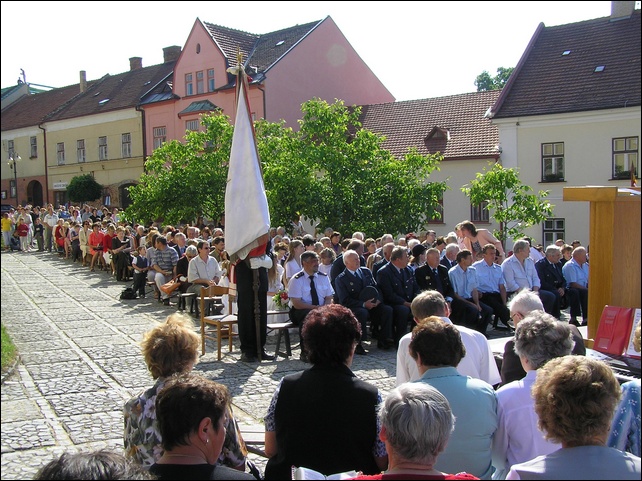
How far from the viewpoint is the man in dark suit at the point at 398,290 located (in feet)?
33.2

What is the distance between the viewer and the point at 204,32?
118ft

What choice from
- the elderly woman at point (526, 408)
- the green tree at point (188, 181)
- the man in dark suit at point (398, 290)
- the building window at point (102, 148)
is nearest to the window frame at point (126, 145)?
the building window at point (102, 148)

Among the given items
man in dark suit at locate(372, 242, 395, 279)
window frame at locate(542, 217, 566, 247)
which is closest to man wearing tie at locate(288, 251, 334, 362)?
man in dark suit at locate(372, 242, 395, 279)

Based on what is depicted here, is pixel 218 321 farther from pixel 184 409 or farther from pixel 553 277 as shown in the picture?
pixel 184 409

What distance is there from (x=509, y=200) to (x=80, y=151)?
111 ft

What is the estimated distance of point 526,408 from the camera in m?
3.49

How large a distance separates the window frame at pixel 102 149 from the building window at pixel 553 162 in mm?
30144

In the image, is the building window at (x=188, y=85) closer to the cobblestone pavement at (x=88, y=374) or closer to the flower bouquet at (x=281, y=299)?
the cobblestone pavement at (x=88, y=374)

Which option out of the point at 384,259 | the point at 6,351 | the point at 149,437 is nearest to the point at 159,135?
the point at 384,259

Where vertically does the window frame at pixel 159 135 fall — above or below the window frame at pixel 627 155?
above

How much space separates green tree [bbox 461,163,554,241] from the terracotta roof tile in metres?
10.0

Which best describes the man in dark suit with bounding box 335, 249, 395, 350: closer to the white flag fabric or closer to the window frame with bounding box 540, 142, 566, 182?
the white flag fabric

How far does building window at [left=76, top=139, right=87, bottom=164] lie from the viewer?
43188 mm

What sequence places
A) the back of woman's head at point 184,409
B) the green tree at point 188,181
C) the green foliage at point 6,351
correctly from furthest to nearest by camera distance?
1. the green tree at point 188,181
2. the back of woman's head at point 184,409
3. the green foliage at point 6,351
